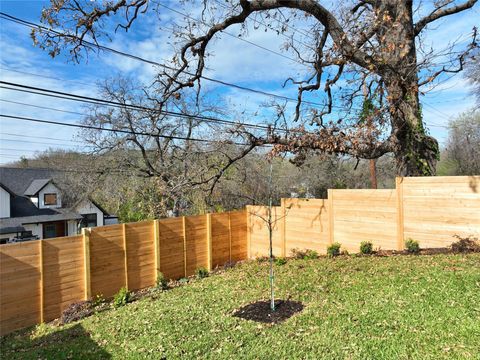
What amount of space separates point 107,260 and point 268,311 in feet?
14.9

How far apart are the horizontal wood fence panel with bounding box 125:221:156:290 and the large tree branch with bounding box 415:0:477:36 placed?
8.22 meters

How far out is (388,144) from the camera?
7879 mm

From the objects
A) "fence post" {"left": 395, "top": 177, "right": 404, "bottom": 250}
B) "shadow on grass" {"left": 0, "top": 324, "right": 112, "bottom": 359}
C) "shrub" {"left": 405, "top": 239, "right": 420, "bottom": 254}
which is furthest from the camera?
"fence post" {"left": 395, "top": 177, "right": 404, "bottom": 250}

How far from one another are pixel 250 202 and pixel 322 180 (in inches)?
259

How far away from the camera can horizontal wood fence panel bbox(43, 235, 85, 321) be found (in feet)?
22.3

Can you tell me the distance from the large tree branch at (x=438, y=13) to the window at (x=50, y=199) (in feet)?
77.6

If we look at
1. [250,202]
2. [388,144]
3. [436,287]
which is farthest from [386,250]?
[250,202]

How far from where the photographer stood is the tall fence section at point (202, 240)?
6.61 m

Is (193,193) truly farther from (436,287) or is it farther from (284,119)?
(436,287)

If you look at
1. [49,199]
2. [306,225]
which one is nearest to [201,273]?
[306,225]

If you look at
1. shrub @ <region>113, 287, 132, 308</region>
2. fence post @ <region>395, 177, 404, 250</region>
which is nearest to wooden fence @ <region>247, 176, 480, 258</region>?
fence post @ <region>395, 177, 404, 250</region>

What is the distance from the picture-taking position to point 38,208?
2298cm

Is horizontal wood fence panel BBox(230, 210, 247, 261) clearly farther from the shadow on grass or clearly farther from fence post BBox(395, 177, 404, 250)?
the shadow on grass

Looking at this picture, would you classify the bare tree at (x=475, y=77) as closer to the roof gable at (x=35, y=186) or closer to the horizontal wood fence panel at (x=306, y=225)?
the horizontal wood fence panel at (x=306, y=225)
